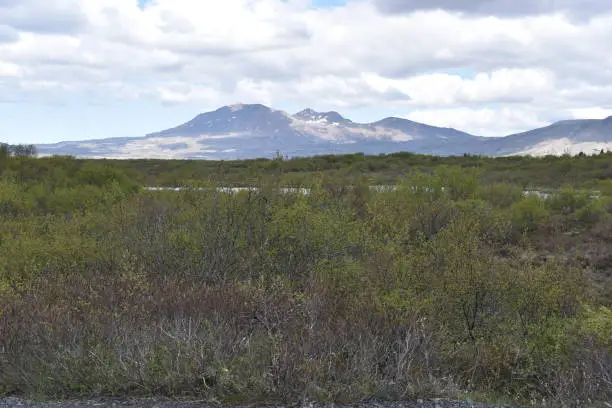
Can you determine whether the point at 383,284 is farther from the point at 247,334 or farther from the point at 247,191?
the point at 247,191

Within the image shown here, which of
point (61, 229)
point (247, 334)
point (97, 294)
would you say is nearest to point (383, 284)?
point (247, 334)

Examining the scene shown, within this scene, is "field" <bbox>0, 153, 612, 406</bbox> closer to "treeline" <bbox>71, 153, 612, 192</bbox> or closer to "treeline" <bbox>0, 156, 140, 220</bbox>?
"treeline" <bbox>0, 156, 140, 220</bbox>

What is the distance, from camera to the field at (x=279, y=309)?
23.4ft

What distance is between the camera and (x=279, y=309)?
883 cm

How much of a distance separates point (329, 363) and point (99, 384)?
2.52m

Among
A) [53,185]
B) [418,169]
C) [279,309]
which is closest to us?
[279,309]

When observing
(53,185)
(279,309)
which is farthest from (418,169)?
(279,309)

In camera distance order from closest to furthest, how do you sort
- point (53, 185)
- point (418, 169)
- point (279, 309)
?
1. point (279, 309)
2. point (53, 185)
3. point (418, 169)

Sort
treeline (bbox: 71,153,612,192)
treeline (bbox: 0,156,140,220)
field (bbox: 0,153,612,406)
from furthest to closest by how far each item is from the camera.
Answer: treeline (bbox: 71,153,612,192)
treeline (bbox: 0,156,140,220)
field (bbox: 0,153,612,406)

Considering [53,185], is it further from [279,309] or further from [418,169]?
[279,309]

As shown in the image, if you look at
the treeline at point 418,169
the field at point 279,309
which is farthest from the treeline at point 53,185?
the field at point 279,309

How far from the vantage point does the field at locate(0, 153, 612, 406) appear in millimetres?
7145

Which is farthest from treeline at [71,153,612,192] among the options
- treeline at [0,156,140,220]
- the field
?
the field

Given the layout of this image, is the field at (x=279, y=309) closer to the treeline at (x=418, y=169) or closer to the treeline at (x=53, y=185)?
the treeline at (x=53, y=185)
